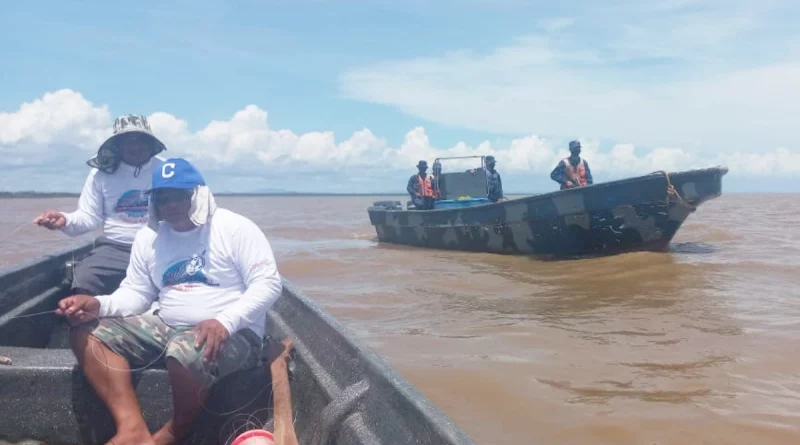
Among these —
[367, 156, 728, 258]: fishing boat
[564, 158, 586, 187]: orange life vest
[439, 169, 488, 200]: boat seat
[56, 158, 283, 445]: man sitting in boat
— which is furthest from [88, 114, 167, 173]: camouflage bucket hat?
[439, 169, 488, 200]: boat seat

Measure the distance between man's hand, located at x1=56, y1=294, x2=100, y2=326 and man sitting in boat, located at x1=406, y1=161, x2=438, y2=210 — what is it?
37.1 feet

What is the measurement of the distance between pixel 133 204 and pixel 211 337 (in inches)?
72.7

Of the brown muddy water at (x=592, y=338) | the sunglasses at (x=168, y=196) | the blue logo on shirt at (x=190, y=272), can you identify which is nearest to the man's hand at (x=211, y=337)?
the blue logo on shirt at (x=190, y=272)

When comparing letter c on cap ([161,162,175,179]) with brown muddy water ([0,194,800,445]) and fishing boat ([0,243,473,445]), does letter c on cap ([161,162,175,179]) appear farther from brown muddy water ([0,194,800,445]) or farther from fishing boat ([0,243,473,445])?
brown muddy water ([0,194,800,445])

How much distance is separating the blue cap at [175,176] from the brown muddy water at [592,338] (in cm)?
210

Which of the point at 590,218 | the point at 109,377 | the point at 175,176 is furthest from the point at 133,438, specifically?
the point at 590,218

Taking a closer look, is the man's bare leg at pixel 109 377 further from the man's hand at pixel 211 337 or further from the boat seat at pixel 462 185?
the boat seat at pixel 462 185

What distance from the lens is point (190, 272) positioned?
3023 mm

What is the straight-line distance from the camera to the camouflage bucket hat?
13.4 ft

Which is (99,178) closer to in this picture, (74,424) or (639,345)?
(74,424)

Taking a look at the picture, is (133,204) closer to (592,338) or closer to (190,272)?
(190,272)

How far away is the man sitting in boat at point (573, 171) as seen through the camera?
37.5ft

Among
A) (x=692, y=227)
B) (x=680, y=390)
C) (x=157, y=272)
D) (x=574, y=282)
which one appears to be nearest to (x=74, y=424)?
(x=157, y=272)

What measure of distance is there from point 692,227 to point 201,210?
16923 mm
